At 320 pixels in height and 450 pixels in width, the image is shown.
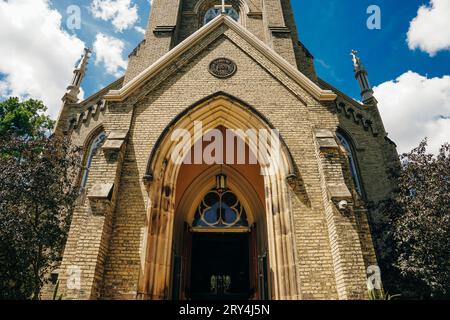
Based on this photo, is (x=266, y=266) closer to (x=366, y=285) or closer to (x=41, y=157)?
(x=366, y=285)

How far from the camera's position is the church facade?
606 centimetres

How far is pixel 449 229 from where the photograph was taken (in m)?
7.18

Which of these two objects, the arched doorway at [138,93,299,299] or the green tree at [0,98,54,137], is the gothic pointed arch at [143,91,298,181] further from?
the green tree at [0,98,54,137]

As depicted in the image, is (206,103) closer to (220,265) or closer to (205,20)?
(220,265)

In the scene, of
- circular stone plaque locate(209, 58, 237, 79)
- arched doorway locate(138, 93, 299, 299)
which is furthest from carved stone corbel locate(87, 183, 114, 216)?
circular stone plaque locate(209, 58, 237, 79)

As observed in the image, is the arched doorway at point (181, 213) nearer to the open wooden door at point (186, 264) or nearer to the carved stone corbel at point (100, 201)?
the open wooden door at point (186, 264)

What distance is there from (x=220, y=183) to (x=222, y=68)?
149 inches

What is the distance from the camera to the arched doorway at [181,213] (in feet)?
20.6

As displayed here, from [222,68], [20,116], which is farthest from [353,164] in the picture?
[20,116]

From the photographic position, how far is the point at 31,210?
7.77 m

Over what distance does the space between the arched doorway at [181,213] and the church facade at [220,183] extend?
0.03 metres

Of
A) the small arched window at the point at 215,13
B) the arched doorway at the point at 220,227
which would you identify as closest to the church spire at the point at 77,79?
the small arched window at the point at 215,13

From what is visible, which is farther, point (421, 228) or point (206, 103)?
point (206, 103)
